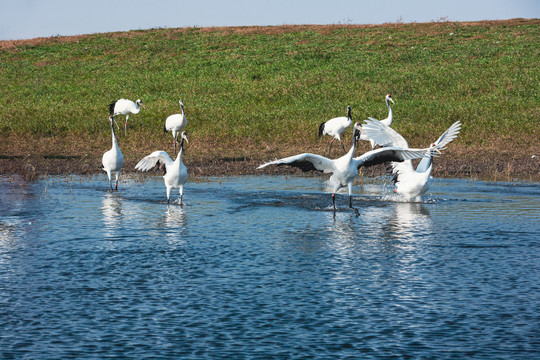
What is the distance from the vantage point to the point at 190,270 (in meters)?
9.35

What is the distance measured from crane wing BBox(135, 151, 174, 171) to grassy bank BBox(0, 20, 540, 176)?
752 cm

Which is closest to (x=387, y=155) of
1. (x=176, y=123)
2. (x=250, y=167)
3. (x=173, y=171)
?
(x=173, y=171)

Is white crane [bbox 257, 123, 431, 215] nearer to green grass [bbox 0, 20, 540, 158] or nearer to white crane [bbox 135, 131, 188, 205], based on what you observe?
white crane [bbox 135, 131, 188, 205]

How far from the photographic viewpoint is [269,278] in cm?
892

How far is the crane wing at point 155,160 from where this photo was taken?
14.9 meters

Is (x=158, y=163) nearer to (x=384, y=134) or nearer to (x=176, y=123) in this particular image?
(x=384, y=134)

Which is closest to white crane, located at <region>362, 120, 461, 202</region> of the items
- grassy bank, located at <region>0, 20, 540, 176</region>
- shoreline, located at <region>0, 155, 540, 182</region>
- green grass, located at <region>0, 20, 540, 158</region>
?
shoreline, located at <region>0, 155, 540, 182</region>

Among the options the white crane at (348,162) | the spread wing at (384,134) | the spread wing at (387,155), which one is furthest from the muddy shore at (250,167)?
the white crane at (348,162)

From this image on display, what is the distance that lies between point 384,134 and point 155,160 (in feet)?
15.5

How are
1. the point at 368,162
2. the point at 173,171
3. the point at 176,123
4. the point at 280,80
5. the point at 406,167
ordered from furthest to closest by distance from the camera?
1. the point at 280,80
2. the point at 176,123
3. the point at 406,167
4. the point at 173,171
5. the point at 368,162

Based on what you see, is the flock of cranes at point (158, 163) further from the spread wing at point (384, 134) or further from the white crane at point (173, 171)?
the spread wing at point (384, 134)

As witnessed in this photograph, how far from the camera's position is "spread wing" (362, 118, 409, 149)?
15.3 meters

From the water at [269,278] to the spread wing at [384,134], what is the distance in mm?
1302

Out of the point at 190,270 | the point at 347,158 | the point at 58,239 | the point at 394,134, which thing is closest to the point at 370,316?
the point at 190,270
